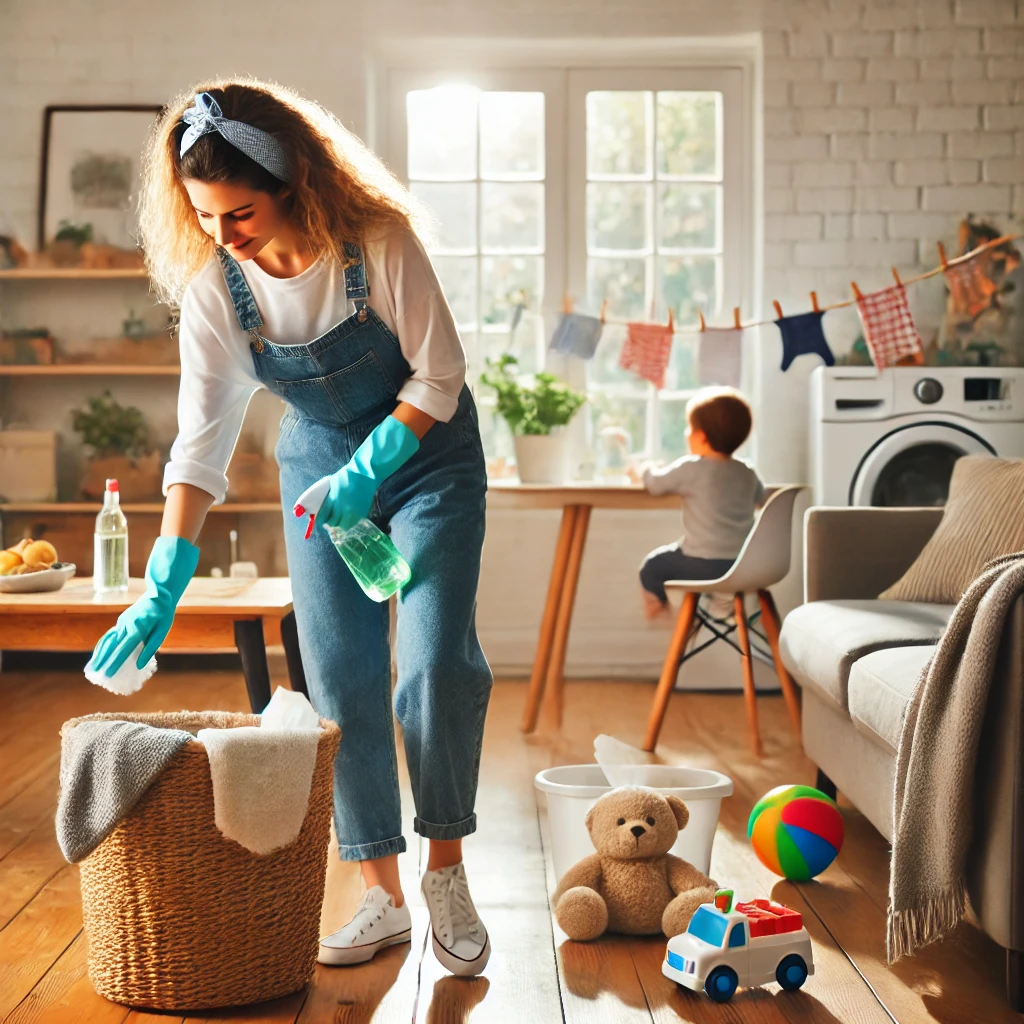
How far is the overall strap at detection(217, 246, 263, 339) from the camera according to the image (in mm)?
1774

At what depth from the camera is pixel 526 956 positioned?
1840mm

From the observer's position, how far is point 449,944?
1737 mm

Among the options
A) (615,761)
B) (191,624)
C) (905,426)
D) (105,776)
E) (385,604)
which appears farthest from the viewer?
(905,426)

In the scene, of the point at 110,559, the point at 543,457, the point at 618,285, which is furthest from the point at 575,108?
the point at 110,559

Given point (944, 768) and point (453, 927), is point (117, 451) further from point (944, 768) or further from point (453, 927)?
point (944, 768)

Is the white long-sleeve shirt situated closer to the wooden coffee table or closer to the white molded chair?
the wooden coffee table

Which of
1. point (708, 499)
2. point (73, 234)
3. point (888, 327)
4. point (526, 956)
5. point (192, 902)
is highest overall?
point (73, 234)

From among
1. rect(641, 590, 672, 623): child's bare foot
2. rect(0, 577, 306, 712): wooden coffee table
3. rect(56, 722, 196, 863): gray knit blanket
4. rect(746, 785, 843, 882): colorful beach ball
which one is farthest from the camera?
rect(641, 590, 672, 623): child's bare foot

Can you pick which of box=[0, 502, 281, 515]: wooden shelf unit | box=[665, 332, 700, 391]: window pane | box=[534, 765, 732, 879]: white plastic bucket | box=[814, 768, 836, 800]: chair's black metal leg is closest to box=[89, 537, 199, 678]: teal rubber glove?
box=[534, 765, 732, 879]: white plastic bucket

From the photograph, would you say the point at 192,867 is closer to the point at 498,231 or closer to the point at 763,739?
the point at 763,739

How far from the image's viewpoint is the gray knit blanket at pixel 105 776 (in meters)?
1.54

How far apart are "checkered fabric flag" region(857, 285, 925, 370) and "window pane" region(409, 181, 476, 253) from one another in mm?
1487

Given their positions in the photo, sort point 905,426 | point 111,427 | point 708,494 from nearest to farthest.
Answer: point 708,494 → point 905,426 → point 111,427

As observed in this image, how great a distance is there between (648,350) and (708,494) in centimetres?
112
